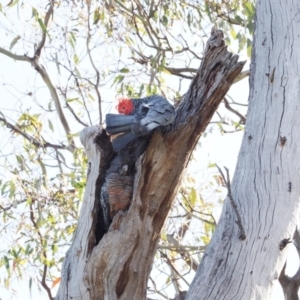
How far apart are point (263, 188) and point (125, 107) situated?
2.38 feet

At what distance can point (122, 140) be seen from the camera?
2.53 meters

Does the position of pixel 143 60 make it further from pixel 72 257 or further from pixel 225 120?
pixel 72 257

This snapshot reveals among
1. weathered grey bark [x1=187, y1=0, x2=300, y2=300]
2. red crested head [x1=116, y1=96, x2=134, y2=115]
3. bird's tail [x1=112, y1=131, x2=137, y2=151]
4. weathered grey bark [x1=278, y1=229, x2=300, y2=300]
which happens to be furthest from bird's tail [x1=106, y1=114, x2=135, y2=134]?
weathered grey bark [x1=278, y1=229, x2=300, y2=300]

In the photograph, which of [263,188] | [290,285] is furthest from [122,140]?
Answer: [290,285]

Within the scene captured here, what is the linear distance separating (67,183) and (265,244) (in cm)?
262

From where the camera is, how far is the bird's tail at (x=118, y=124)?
2.54m

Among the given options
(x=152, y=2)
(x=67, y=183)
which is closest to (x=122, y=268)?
(x=67, y=183)

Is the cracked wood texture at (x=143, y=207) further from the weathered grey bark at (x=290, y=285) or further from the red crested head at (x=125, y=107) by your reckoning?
→ the weathered grey bark at (x=290, y=285)

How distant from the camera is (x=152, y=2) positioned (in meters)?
5.08

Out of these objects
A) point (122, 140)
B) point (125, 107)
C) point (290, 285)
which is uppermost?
point (125, 107)

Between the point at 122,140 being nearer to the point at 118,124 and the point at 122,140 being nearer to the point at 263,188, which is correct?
the point at 118,124

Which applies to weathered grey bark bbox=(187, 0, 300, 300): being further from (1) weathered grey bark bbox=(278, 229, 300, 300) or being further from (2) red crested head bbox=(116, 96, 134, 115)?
(1) weathered grey bark bbox=(278, 229, 300, 300)

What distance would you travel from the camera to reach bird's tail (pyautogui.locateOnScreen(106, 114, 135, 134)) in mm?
2545

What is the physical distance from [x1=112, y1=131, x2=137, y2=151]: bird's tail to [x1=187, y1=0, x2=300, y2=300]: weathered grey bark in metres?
0.37
